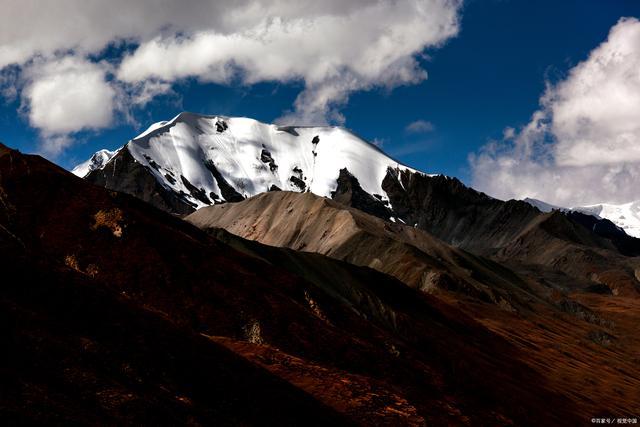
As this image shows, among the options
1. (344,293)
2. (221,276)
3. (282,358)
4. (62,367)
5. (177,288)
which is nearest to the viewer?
(62,367)

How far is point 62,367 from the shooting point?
18531 millimetres

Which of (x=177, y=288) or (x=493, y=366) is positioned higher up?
(x=493, y=366)

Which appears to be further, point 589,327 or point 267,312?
point 589,327

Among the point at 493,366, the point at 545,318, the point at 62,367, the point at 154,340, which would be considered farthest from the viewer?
the point at 545,318

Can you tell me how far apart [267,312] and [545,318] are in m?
135

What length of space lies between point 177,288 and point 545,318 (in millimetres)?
139598

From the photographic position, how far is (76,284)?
2564 centimetres

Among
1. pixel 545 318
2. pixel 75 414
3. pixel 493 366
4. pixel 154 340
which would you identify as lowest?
pixel 75 414

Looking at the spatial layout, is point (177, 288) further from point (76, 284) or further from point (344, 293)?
point (344, 293)

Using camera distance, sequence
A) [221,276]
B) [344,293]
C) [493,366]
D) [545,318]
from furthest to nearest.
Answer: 1. [545,318]
2. [344,293]
3. [493,366]
4. [221,276]

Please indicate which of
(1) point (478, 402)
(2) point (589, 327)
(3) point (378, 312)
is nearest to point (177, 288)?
(1) point (478, 402)

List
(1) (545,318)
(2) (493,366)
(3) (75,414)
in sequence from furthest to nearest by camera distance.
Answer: (1) (545,318), (2) (493,366), (3) (75,414)

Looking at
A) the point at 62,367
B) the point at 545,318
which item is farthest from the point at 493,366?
the point at 545,318

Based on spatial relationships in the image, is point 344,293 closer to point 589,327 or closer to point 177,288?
point 177,288
